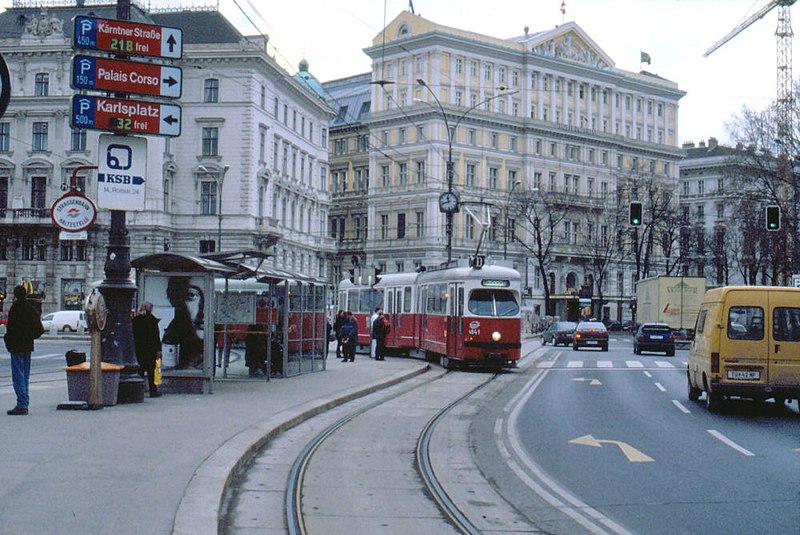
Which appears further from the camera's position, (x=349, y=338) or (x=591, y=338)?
(x=591, y=338)

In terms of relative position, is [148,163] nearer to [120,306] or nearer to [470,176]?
[470,176]

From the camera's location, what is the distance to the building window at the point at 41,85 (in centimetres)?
7238

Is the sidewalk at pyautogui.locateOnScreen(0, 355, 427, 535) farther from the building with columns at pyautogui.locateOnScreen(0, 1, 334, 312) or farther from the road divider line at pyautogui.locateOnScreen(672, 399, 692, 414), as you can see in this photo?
the building with columns at pyautogui.locateOnScreen(0, 1, 334, 312)

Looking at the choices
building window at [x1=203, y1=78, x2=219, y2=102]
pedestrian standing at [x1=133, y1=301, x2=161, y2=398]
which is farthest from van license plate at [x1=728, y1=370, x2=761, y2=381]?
building window at [x1=203, y1=78, x2=219, y2=102]

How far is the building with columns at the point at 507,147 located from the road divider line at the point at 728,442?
75155 mm

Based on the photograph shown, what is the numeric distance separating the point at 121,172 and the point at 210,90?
5748cm

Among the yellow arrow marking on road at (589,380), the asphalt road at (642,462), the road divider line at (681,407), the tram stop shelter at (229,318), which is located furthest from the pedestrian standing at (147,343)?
the yellow arrow marking on road at (589,380)

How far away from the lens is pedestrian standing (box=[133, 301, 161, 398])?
58.5 ft

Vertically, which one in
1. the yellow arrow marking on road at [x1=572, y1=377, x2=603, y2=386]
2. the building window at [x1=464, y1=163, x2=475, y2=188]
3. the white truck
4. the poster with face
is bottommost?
the yellow arrow marking on road at [x1=572, y1=377, x2=603, y2=386]

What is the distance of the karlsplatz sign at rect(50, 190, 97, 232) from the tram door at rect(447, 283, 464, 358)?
15339mm

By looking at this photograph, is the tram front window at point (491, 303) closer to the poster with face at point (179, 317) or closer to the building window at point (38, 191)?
the poster with face at point (179, 317)

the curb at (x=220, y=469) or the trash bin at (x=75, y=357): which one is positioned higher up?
the trash bin at (x=75, y=357)

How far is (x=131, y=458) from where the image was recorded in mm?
10805

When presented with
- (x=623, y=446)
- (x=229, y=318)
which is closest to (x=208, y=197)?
(x=229, y=318)
